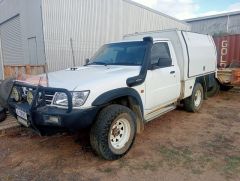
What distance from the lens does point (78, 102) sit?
10.5 feet

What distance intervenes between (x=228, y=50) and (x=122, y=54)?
8051 millimetres

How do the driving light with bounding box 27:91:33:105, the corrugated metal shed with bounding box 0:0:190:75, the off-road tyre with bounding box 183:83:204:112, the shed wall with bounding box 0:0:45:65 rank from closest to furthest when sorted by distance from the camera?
the driving light with bounding box 27:91:33:105 < the off-road tyre with bounding box 183:83:204:112 < the corrugated metal shed with bounding box 0:0:190:75 < the shed wall with bounding box 0:0:45:65

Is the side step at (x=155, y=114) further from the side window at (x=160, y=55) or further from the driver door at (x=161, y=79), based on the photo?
the side window at (x=160, y=55)

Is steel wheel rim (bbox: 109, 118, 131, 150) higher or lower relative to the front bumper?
lower

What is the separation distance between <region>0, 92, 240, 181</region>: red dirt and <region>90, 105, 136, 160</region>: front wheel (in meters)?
0.19

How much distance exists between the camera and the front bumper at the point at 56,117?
3.13 meters

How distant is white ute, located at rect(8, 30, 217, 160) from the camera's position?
10.6 feet

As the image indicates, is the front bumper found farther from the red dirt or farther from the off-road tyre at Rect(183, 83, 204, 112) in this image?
the off-road tyre at Rect(183, 83, 204, 112)

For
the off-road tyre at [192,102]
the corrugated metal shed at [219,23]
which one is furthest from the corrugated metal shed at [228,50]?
the corrugated metal shed at [219,23]

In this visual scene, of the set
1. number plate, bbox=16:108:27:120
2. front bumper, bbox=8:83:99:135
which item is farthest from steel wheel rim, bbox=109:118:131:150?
number plate, bbox=16:108:27:120

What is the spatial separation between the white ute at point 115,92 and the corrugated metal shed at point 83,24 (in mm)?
3946

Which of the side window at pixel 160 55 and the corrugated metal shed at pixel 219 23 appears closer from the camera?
the side window at pixel 160 55

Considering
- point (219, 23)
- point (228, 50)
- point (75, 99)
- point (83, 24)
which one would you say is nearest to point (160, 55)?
point (75, 99)

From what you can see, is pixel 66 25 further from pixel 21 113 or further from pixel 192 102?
pixel 21 113
